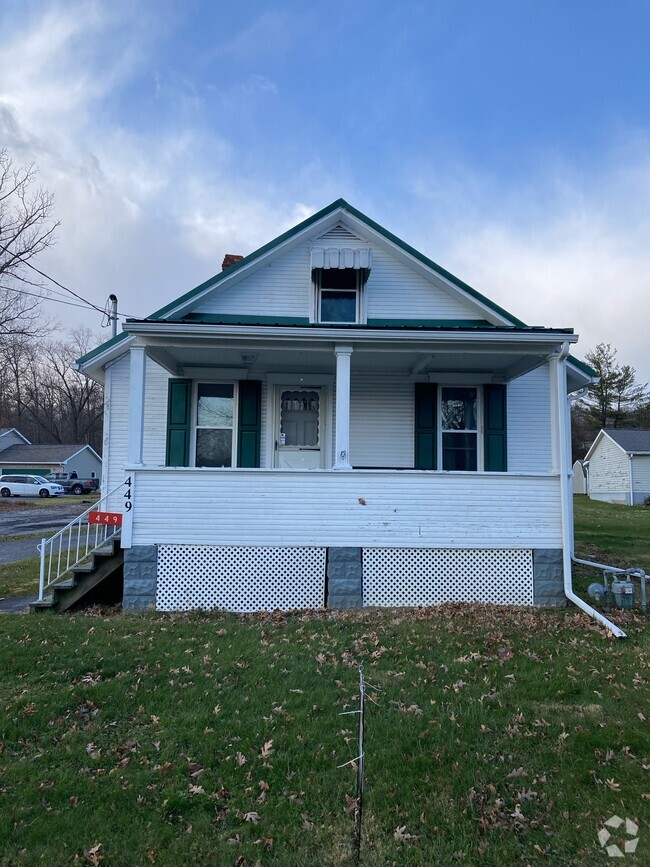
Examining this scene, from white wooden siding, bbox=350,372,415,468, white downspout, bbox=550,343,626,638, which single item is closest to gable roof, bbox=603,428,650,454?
white wooden siding, bbox=350,372,415,468

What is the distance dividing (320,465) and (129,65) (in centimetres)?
936

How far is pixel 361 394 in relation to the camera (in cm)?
976

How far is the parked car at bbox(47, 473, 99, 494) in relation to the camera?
45562mm

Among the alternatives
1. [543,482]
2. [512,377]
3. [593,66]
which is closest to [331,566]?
[543,482]

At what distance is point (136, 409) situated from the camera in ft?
24.4

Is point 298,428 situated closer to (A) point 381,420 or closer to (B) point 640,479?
(A) point 381,420

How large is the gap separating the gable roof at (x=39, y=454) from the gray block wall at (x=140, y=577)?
4887 cm

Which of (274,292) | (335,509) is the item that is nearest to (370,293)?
(274,292)

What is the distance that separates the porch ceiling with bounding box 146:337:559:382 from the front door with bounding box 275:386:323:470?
51 cm

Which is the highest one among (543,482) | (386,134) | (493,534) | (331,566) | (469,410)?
(386,134)

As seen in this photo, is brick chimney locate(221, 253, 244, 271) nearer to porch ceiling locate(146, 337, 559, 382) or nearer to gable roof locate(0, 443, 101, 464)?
porch ceiling locate(146, 337, 559, 382)

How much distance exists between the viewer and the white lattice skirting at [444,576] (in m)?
7.55

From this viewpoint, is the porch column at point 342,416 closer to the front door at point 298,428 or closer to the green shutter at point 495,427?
the front door at point 298,428

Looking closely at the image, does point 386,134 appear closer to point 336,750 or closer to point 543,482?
point 543,482
